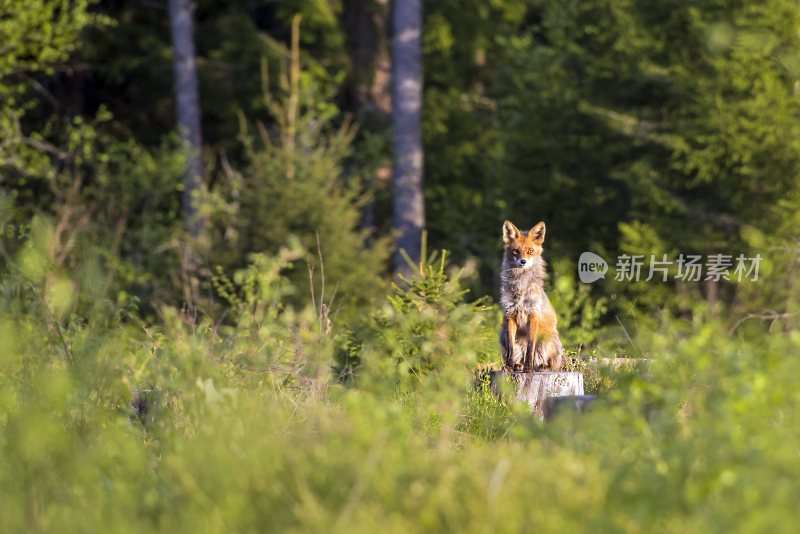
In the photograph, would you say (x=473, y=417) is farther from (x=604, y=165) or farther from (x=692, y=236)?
(x=604, y=165)

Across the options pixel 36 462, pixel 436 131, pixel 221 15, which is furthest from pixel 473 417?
pixel 221 15

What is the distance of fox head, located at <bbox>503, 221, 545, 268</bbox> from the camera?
9.06 meters

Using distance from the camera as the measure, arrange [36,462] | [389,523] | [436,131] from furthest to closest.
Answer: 1. [436,131]
2. [36,462]
3. [389,523]

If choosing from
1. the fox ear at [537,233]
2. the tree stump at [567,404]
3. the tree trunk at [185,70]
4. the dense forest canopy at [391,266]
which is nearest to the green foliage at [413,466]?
the dense forest canopy at [391,266]

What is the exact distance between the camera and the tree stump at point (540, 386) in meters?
8.55

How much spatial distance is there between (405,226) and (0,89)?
24.3ft

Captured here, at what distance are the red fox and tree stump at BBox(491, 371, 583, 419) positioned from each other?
18 centimetres

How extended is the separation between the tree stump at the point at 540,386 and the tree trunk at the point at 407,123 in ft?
44.3

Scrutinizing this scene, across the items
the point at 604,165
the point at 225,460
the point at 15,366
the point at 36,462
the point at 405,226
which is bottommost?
the point at 405,226

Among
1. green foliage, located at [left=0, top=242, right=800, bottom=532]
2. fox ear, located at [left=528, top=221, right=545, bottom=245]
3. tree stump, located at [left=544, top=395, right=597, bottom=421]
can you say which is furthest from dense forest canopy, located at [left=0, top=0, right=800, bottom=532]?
fox ear, located at [left=528, top=221, right=545, bottom=245]

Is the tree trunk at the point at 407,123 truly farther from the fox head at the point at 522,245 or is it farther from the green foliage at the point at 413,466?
the green foliage at the point at 413,466

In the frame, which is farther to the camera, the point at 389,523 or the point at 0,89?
the point at 0,89

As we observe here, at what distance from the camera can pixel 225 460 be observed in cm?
500

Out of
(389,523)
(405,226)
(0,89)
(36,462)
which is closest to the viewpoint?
(389,523)
